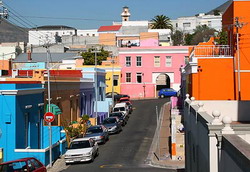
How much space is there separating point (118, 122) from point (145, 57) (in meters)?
29.4

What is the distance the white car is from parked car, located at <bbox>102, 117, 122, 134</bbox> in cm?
983

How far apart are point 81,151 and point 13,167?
10.1 m

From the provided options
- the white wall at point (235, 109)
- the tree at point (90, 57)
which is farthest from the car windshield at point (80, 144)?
the tree at point (90, 57)

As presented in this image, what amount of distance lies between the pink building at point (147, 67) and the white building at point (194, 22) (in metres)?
61.8

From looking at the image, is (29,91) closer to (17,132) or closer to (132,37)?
(17,132)

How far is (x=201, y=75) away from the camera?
1219 inches

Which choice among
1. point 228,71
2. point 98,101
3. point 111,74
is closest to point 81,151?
point 228,71

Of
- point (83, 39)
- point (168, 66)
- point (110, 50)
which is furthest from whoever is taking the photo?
point (83, 39)

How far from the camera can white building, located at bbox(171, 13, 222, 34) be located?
5116 inches

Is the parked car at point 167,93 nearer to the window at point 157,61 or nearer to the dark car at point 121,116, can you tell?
the window at point 157,61

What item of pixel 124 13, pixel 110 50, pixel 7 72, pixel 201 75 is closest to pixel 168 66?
pixel 110 50

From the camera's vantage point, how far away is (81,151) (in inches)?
1089

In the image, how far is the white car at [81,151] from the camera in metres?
27.3

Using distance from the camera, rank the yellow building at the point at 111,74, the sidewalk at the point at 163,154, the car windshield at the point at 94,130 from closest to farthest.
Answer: the sidewalk at the point at 163,154 → the car windshield at the point at 94,130 → the yellow building at the point at 111,74
